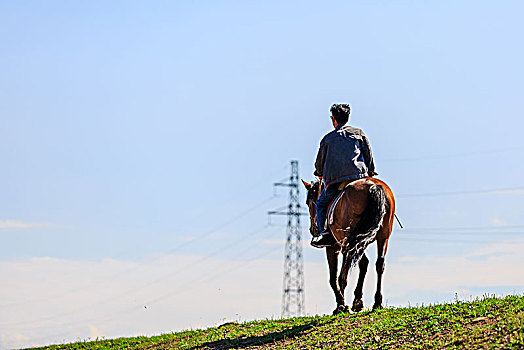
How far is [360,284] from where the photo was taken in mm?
16500

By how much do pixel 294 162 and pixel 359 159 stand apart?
26706 millimetres

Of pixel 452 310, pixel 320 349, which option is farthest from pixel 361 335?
pixel 452 310

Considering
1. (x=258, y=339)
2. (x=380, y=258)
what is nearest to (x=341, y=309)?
(x=380, y=258)

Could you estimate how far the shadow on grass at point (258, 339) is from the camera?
15648 mm

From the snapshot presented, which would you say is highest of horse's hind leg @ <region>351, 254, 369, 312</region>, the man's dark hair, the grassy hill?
the man's dark hair

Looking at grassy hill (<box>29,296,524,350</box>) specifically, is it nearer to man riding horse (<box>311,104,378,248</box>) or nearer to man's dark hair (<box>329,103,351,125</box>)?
man riding horse (<box>311,104,378,248</box>)

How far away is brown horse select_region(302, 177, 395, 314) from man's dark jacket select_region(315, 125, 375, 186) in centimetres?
39

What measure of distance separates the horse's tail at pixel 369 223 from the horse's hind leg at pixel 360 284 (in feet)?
3.22

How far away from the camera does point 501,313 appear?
13.4 meters

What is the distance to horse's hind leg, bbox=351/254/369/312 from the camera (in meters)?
16.4

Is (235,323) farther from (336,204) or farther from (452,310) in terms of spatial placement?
(452,310)

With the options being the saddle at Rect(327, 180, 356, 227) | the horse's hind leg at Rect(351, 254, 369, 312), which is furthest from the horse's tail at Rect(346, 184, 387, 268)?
the horse's hind leg at Rect(351, 254, 369, 312)

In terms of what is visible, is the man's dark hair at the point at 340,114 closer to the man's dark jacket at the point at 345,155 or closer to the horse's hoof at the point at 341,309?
the man's dark jacket at the point at 345,155

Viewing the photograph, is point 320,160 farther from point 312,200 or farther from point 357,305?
point 357,305
